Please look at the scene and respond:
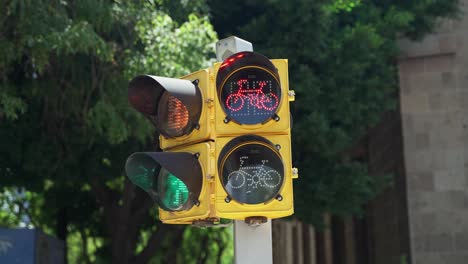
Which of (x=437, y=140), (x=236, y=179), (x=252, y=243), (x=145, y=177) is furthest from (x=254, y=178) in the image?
(x=437, y=140)

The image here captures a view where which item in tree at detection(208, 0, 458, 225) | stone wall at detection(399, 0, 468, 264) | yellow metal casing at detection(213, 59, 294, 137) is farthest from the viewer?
stone wall at detection(399, 0, 468, 264)

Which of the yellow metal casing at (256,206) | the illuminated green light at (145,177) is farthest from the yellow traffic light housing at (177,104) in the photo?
the yellow metal casing at (256,206)

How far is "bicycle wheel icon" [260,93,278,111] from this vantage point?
4.54 metres

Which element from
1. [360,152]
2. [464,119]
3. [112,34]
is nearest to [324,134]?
[112,34]

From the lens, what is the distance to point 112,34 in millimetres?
11516

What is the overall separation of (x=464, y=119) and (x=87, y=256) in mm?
10148

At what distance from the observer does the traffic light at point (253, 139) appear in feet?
14.4

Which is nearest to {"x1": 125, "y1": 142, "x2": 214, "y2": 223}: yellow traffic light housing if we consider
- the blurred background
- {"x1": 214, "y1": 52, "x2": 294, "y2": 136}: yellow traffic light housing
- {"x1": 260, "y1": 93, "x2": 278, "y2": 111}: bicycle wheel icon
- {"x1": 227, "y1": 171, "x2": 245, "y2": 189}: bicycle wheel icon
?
{"x1": 227, "y1": 171, "x2": 245, "y2": 189}: bicycle wheel icon

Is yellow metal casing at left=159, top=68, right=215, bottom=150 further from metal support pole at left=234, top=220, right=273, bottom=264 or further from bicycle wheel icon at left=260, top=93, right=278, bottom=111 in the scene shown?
metal support pole at left=234, top=220, right=273, bottom=264

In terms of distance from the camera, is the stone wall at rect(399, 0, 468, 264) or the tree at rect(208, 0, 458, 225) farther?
the stone wall at rect(399, 0, 468, 264)

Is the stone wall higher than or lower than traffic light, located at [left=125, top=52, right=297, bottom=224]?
higher

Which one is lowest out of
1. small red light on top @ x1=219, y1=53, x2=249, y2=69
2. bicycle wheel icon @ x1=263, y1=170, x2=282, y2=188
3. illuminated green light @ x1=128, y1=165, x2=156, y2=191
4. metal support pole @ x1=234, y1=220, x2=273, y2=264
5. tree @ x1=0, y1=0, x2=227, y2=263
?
metal support pole @ x1=234, y1=220, x2=273, y2=264

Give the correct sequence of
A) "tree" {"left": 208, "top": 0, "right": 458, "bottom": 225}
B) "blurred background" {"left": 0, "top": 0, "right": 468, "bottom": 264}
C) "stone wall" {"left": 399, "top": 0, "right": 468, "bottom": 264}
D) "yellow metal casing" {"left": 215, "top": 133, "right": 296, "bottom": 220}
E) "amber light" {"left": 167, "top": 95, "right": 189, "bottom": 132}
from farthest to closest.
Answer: "stone wall" {"left": 399, "top": 0, "right": 468, "bottom": 264} < "tree" {"left": 208, "top": 0, "right": 458, "bottom": 225} < "blurred background" {"left": 0, "top": 0, "right": 468, "bottom": 264} < "amber light" {"left": 167, "top": 95, "right": 189, "bottom": 132} < "yellow metal casing" {"left": 215, "top": 133, "right": 296, "bottom": 220}

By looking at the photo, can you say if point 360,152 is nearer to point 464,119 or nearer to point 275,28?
point 464,119
